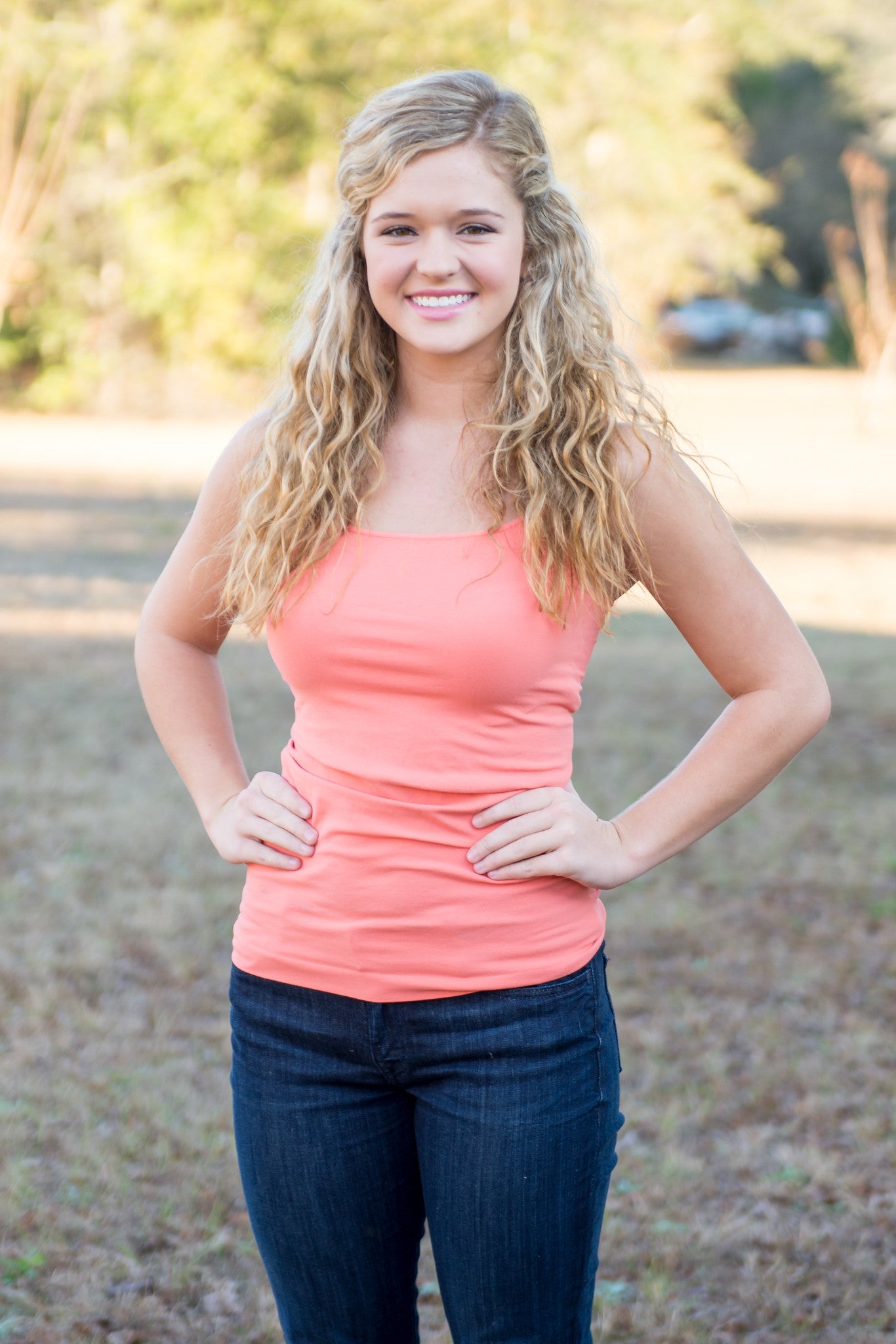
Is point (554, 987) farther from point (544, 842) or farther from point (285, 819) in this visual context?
point (285, 819)

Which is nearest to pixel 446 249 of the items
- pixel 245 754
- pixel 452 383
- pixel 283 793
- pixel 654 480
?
pixel 452 383

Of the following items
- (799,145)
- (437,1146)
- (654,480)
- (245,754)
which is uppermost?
(799,145)

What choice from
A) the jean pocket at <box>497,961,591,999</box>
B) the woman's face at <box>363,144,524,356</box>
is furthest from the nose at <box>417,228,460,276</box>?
the jean pocket at <box>497,961,591,999</box>

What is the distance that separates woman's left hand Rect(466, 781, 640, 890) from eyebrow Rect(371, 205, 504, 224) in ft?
2.31

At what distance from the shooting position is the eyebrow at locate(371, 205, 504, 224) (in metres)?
1.71

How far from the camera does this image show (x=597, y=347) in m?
1.83

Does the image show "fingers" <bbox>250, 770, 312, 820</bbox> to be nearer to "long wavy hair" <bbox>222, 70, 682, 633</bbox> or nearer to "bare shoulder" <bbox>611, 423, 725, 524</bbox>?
"long wavy hair" <bbox>222, 70, 682, 633</bbox>

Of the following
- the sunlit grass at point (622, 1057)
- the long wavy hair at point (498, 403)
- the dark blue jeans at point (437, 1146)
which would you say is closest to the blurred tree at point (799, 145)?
the sunlit grass at point (622, 1057)

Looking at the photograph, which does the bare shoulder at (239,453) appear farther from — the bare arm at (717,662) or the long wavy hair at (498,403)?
the bare arm at (717,662)

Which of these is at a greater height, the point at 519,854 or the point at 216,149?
the point at 216,149

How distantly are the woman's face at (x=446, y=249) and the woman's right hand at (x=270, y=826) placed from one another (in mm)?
587

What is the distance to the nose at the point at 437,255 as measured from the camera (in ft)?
5.56

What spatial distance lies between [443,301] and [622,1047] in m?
3.11

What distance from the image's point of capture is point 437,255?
1.70 meters
